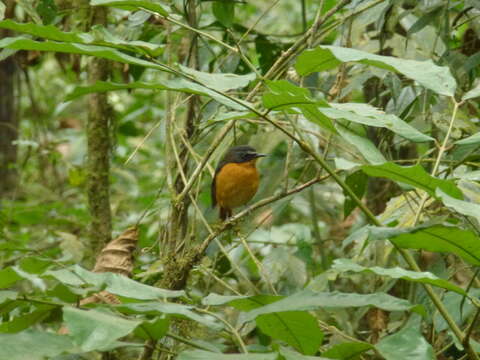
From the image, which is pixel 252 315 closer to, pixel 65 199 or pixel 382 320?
pixel 382 320

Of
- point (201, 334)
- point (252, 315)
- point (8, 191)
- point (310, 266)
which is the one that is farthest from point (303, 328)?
point (8, 191)

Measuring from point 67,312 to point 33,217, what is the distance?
4692 millimetres

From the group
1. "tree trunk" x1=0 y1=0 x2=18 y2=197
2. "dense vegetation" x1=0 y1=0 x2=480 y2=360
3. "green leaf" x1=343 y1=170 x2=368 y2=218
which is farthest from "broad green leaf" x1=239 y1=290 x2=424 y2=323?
"tree trunk" x1=0 y1=0 x2=18 y2=197

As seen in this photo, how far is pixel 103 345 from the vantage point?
125cm

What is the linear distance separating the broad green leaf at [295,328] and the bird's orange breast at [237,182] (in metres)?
3.38

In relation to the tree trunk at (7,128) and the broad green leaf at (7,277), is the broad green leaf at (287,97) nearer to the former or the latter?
the broad green leaf at (7,277)

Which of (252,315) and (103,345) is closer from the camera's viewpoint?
(103,345)

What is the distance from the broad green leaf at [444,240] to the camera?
165cm

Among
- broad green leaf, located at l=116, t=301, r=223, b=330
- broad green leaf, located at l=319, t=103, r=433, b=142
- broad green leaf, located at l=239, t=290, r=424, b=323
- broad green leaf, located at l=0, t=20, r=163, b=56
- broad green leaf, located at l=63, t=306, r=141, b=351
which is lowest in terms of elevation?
broad green leaf, located at l=116, t=301, r=223, b=330

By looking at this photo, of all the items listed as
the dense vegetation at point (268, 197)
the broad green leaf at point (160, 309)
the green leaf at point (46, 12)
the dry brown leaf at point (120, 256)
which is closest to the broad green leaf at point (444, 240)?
the dense vegetation at point (268, 197)

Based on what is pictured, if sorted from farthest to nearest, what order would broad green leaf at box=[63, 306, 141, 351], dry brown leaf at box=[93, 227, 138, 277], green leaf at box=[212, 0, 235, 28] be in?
green leaf at box=[212, 0, 235, 28] < dry brown leaf at box=[93, 227, 138, 277] < broad green leaf at box=[63, 306, 141, 351]

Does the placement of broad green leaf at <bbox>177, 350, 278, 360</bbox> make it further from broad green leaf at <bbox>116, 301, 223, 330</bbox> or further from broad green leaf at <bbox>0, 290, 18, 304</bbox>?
broad green leaf at <bbox>0, 290, 18, 304</bbox>

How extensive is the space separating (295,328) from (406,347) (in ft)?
0.99

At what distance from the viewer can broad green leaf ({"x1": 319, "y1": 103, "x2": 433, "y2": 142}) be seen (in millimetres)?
1776
